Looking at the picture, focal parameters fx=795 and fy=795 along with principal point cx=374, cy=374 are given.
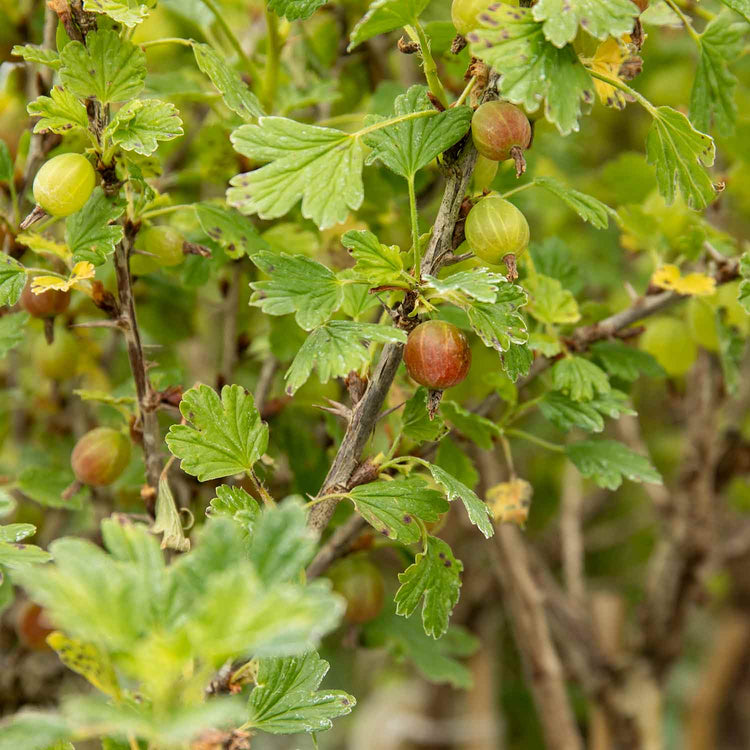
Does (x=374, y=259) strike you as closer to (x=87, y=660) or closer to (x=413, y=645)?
(x=87, y=660)

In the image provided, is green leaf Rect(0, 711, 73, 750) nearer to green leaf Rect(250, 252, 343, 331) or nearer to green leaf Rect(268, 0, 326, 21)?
green leaf Rect(250, 252, 343, 331)

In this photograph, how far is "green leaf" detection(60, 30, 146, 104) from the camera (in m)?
0.47

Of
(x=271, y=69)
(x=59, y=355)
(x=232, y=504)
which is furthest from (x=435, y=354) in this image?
(x=59, y=355)

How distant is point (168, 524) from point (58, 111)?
0.87 feet

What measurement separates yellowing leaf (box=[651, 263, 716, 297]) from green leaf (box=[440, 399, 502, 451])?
177mm

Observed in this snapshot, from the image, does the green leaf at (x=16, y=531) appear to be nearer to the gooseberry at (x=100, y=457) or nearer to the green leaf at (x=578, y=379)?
the gooseberry at (x=100, y=457)

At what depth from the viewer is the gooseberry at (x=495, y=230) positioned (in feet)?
1.48

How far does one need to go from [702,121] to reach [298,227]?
0.33 meters

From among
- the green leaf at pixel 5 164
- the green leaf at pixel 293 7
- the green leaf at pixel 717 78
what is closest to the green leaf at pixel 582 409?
the green leaf at pixel 717 78

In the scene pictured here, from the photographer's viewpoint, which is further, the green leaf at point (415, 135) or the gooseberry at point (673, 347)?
the gooseberry at point (673, 347)

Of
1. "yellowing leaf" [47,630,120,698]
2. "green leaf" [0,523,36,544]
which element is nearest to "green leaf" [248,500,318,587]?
"yellowing leaf" [47,630,120,698]

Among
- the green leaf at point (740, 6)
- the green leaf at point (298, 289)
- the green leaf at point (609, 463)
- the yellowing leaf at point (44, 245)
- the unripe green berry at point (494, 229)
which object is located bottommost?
the green leaf at point (609, 463)

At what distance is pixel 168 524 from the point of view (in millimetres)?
517

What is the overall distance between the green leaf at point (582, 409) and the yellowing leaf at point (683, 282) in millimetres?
95
